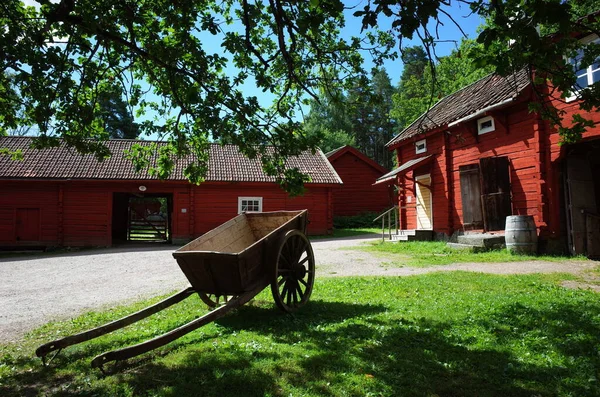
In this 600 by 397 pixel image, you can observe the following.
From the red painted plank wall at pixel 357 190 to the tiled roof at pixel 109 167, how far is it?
16.6 feet

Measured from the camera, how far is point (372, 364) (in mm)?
3404

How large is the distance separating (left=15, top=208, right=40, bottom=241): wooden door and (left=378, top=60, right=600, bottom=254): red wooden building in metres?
16.8

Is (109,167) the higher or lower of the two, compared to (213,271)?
higher

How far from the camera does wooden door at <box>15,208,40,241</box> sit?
17969 mm

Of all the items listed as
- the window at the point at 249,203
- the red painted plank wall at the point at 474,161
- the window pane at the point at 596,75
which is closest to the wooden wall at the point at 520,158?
the red painted plank wall at the point at 474,161

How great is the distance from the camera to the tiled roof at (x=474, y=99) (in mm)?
11430

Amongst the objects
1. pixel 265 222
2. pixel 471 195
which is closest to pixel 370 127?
pixel 471 195

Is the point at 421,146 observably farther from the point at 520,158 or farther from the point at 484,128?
the point at 520,158

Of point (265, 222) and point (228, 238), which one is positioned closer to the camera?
point (228, 238)

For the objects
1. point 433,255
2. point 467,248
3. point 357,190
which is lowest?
point 433,255

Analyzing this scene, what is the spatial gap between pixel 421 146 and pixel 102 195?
49.6 ft

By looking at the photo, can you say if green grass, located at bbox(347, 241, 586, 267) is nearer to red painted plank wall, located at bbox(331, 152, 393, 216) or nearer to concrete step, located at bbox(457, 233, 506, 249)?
concrete step, located at bbox(457, 233, 506, 249)

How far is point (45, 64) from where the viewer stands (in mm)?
4648

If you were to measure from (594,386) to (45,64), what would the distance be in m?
6.38
